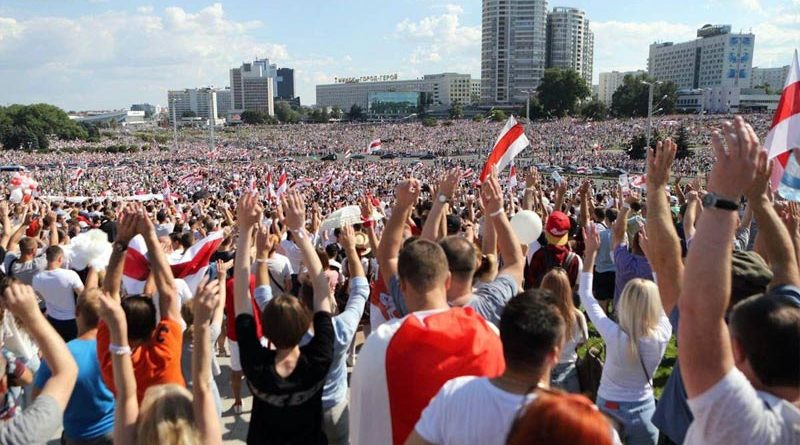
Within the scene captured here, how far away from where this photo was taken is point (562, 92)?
4060 inches

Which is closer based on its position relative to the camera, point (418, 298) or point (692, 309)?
point (692, 309)

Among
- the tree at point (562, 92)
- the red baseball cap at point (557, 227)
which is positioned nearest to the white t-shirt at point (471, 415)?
the red baseball cap at point (557, 227)

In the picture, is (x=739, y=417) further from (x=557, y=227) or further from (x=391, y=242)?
(x=557, y=227)

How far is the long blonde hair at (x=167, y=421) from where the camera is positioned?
7.11 feet

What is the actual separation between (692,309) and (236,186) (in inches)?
1184

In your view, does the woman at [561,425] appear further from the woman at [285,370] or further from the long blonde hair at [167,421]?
the woman at [285,370]

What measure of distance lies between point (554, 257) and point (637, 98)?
94686 millimetres

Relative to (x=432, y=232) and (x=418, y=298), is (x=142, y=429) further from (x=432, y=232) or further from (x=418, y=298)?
(x=432, y=232)

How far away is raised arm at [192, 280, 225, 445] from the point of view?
7.38 ft

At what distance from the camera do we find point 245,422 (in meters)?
5.00

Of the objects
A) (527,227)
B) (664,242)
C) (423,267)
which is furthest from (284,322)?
(527,227)

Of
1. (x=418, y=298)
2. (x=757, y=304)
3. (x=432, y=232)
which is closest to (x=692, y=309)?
(x=757, y=304)

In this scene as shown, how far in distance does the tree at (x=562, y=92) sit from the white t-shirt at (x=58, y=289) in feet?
339

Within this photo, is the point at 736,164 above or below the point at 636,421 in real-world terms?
above
